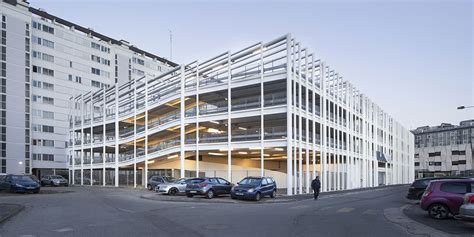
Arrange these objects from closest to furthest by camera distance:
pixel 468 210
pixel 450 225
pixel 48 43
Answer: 1. pixel 468 210
2. pixel 450 225
3. pixel 48 43

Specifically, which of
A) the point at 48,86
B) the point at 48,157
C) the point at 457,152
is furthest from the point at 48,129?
the point at 457,152

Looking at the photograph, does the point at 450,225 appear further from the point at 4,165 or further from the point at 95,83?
the point at 95,83

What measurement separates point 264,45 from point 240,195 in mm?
14074

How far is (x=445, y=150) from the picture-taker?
400 ft

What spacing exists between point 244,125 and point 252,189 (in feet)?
67.7

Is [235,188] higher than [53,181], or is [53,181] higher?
[235,188]

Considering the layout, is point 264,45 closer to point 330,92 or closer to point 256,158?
point 330,92

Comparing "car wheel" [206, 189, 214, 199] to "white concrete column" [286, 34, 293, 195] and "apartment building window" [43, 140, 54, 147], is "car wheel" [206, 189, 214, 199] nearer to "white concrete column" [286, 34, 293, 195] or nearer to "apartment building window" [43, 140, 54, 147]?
"white concrete column" [286, 34, 293, 195]

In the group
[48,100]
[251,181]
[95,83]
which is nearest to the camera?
[251,181]

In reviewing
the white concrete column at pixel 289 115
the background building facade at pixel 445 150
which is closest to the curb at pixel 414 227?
the white concrete column at pixel 289 115

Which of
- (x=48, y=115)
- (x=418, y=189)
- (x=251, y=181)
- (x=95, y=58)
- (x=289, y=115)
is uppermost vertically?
(x=95, y=58)

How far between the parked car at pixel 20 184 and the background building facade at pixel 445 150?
106 metres

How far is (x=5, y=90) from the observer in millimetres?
66438

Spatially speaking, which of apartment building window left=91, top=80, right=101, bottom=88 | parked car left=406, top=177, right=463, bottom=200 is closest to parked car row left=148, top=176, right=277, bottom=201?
parked car left=406, top=177, right=463, bottom=200
